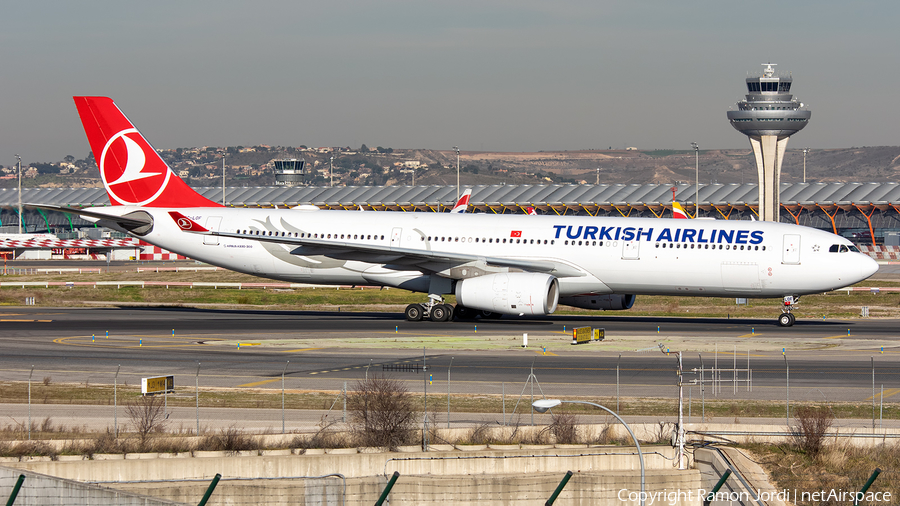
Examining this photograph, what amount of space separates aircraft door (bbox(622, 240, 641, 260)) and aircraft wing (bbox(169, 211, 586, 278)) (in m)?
2.02

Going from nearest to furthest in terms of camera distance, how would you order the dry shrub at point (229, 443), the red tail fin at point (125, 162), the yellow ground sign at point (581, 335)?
the dry shrub at point (229, 443) < the yellow ground sign at point (581, 335) < the red tail fin at point (125, 162)

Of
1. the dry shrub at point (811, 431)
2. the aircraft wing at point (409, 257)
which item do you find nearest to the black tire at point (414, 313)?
the aircraft wing at point (409, 257)

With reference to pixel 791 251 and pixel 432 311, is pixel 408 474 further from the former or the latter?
pixel 791 251

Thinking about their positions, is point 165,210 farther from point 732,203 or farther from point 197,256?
point 732,203

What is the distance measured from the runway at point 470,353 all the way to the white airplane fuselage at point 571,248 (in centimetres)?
217

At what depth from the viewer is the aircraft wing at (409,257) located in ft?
134

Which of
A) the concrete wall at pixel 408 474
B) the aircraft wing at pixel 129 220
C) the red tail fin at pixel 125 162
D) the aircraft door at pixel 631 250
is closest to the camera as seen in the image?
the concrete wall at pixel 408 474

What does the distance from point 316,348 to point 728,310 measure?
25.8 metres

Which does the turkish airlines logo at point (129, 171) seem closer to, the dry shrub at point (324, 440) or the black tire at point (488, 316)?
the black tire at point (488, 316)

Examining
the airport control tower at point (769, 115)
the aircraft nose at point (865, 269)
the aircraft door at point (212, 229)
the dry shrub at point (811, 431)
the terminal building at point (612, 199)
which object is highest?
the airport control tower at point (769, 115)

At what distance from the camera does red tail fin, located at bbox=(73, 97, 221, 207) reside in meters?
45.6

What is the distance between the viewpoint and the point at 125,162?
4588 centimetres

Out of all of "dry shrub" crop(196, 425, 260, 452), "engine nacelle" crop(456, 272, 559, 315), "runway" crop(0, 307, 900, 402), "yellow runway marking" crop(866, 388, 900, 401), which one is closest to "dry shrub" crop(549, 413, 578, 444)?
"runway" crop(0, 307, 900, 402)

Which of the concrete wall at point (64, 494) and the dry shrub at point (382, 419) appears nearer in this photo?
the concrete wall at point (64, 494)
